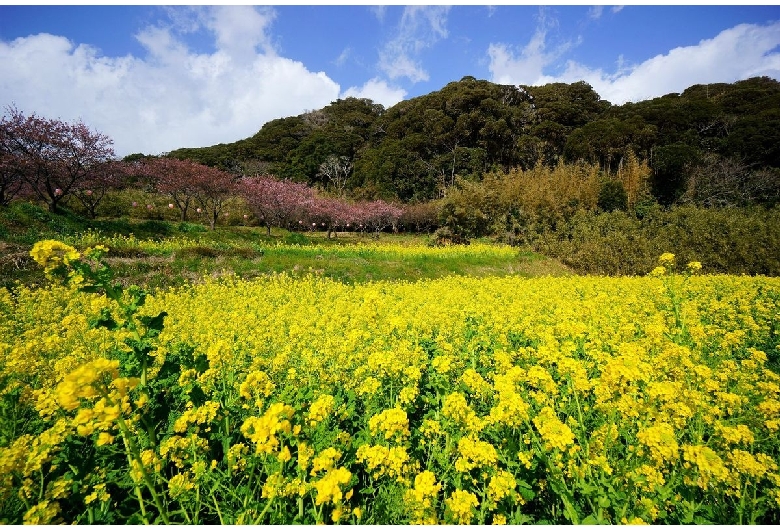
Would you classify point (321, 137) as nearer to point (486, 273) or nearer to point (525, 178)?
point (525, 178)

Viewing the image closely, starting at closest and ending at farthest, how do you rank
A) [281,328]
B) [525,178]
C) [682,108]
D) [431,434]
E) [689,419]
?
[431,434]
[689,419]
[281,328]
[525,178]
[682,108]

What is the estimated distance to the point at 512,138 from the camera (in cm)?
4209

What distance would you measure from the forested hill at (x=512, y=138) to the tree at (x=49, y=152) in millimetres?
24781

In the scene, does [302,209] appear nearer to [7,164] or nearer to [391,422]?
[7,164]

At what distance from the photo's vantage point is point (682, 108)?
115 ft

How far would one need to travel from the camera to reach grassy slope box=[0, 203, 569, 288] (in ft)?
35.3

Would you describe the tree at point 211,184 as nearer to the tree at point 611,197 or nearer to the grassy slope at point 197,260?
the grassy slope at point 197,260

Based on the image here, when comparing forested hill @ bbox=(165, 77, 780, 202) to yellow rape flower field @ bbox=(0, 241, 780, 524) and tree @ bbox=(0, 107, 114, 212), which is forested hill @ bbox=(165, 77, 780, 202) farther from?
yellow rape flower field @ bbox=(0, 241, 780, 524)

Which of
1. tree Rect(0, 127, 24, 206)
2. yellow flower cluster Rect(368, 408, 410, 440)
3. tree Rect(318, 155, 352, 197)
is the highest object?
tree Rect(318, 155, 352, 197)

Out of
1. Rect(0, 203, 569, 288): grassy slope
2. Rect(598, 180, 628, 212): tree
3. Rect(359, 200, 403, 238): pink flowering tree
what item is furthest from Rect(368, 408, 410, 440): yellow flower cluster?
Rect(359, 200, 403, 238): pink flowering tree

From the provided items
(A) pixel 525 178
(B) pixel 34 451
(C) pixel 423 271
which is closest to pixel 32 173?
(C) pixel 423 271

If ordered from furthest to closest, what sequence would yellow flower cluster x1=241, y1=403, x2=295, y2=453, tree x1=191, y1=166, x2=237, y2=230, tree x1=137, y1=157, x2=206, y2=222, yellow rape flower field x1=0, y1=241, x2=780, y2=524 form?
1. tree x1=191, y1=166, x2=237, y2=230
2. tree x1=137, y1=157, x2=206, y2=222
3. yellow rape flower field x1=0, y1=241, x2=780, y2=524
4. yellow flower cluster x1=241, y1=403, x2=295, y2=453

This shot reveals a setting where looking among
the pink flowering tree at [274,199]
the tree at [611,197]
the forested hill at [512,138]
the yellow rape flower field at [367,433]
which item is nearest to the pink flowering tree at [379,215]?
the pink flowering tree at [274,199]

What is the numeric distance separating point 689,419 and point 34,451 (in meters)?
4.80
